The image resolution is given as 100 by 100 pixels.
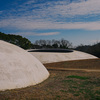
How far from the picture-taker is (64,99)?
7078 mm

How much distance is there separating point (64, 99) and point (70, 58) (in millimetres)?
22850

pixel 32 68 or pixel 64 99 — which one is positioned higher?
pixel 32 68

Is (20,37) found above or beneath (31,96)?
above

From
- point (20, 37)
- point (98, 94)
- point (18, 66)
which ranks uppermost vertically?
point (20, 37)

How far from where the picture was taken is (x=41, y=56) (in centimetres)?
2848

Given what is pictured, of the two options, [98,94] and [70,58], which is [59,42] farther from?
[98,94]

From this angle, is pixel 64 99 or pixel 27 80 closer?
pixel 64 99

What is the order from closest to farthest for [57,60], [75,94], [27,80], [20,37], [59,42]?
[75,94]
[27,80]
[57,60]
[20,37]
[59,42]

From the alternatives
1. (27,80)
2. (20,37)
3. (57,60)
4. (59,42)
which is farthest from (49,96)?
(59,42)

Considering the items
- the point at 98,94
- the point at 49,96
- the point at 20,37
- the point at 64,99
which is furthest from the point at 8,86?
the point at 20,37

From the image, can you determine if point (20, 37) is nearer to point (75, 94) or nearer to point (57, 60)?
point (57, 60)

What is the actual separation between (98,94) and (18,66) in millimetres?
4895

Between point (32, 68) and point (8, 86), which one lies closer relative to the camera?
point (8, 86)

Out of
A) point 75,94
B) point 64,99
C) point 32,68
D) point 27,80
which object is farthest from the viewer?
point 32,68
